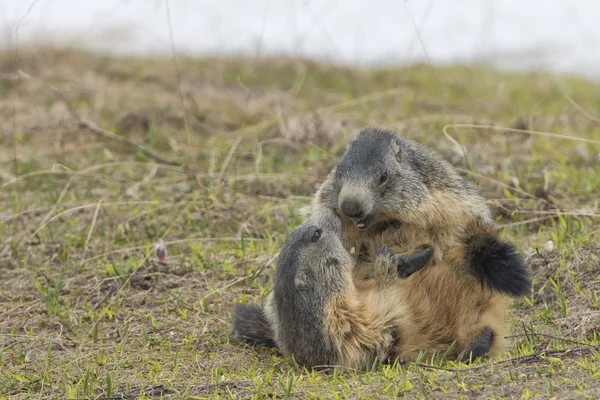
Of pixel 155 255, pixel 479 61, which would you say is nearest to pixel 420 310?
pixel 155 255

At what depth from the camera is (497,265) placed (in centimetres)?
460

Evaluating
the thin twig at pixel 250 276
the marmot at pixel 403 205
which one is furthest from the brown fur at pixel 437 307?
the thin twig at pixel 250 276

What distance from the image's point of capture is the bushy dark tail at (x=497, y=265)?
14.9 ft

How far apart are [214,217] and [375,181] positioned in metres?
2.21

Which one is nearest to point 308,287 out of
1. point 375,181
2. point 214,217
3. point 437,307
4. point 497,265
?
point 437,307

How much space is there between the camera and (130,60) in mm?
12031

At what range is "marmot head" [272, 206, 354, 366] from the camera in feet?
14.3

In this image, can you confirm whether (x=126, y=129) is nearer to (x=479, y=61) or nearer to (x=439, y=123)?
(x=439, y=123)

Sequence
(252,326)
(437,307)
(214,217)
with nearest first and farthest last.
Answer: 1. (437,307)
2. (252,326)
3. (214,217)

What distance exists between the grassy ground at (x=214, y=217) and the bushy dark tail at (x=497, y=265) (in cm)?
32

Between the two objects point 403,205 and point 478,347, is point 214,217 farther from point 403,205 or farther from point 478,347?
point 478,347

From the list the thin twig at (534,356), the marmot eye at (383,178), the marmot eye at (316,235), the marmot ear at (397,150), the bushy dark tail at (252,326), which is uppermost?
the marmot ear at (397,150)

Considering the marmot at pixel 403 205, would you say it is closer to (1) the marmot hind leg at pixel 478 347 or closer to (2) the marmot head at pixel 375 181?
(2) the marmot head at pixel 375 181

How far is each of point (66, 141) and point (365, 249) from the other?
4574 mm
